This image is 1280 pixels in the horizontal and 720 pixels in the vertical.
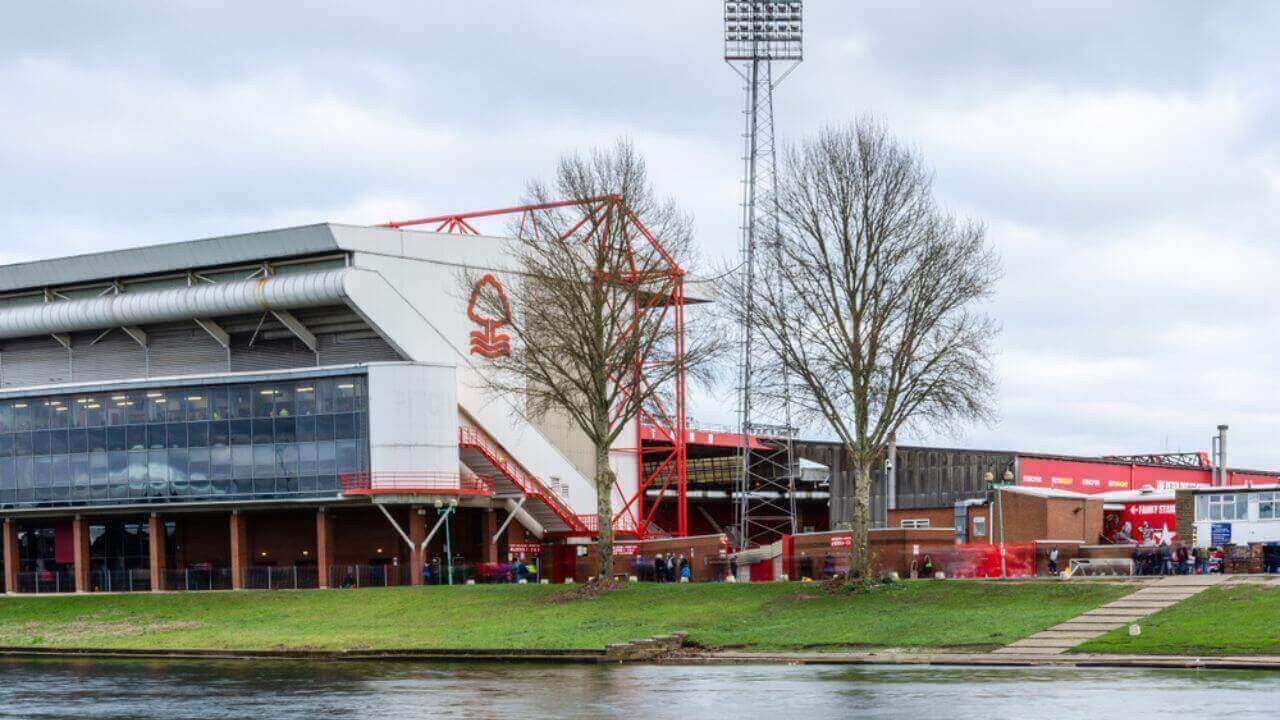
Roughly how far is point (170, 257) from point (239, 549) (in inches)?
Answer: 597

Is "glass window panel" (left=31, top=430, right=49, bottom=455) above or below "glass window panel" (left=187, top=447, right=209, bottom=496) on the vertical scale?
above

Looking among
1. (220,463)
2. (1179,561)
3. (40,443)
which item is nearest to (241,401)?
(220,463)

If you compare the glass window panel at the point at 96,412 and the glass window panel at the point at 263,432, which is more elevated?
the glass window panel at the point at 96,412

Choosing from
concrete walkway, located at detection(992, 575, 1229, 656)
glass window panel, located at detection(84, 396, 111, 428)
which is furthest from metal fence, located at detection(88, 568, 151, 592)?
concrete walkway, located at detection(992, 575, 1229, 656)

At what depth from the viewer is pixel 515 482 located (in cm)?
7388

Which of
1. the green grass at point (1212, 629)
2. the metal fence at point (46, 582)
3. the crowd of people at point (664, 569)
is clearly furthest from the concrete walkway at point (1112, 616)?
the metal fence at point (46, 582)

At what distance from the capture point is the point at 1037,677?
33.2m

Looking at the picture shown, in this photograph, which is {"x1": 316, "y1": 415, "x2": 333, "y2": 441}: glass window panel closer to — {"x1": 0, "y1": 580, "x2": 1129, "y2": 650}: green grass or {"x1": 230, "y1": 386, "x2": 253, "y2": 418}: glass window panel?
{"x1": 230, "y1": 386, "x2": 253, "y2": 418}: glass window panel

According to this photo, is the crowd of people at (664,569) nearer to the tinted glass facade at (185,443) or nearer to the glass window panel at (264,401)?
the tinted glass facade at (185,443)

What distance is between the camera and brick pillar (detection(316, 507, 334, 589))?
69.9 metres

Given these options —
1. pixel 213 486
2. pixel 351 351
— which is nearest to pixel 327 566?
pixel 213 486

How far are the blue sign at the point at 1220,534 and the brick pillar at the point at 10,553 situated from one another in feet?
184

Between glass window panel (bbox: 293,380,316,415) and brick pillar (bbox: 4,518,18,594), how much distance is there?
59.4 ft

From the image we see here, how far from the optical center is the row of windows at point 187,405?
7056 centimetres
